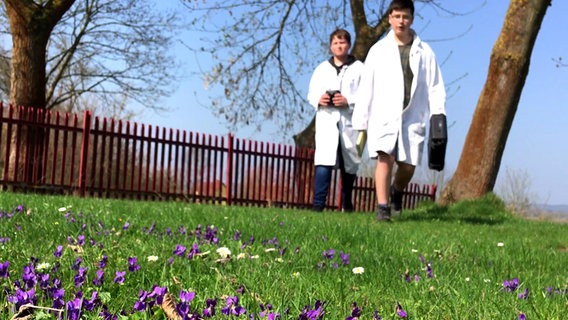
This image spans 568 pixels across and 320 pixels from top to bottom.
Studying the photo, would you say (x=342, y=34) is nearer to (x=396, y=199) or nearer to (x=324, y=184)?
(x=324, y=184)

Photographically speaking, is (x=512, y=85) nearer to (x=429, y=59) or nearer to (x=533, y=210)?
(x=429, y=59)

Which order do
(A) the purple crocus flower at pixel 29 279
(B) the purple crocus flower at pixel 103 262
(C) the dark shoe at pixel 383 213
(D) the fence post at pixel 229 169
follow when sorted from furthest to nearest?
(D) the fence post at pixel 229 169 → (C) the dark shoe at pixel 383 213 → (B) the purple crocus flower at pixel 103 262 → (A) the purple crocus flower at pixel 29 279

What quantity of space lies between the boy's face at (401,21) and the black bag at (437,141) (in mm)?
1105

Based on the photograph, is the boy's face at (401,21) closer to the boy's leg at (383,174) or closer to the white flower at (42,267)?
the boy's leg at (383,174)

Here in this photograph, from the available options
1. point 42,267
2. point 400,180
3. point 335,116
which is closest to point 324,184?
point 335,116

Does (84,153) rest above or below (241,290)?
above

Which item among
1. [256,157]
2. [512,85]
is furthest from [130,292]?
[256,157]

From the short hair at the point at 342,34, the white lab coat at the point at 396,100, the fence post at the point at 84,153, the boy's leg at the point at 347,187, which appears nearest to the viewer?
the white lab coat at the point at 396,100

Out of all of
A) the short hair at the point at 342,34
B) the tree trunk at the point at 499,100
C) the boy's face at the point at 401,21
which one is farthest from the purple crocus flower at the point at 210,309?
the tree trunk at the point at 499,100

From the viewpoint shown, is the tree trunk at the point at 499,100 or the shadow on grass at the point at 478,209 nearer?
the shadow on grass at the point at 478,209

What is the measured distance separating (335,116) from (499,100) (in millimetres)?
3755

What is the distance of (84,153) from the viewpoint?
41.1ft

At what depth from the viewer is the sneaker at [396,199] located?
25.8ft

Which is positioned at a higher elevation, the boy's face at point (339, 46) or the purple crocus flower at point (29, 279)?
the boy's face at point (339, 46)
